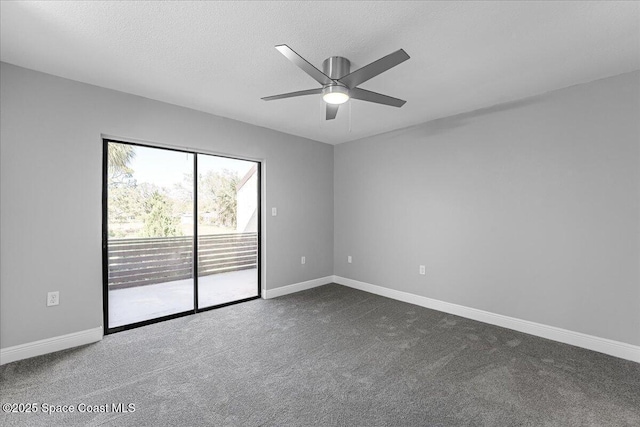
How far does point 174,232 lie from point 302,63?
8.58 feet

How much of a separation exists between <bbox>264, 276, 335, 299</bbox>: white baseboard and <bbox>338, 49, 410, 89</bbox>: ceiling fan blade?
3115 millimetres

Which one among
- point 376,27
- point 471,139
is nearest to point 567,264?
point 471,139

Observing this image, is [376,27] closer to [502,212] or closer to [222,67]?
[222,67]

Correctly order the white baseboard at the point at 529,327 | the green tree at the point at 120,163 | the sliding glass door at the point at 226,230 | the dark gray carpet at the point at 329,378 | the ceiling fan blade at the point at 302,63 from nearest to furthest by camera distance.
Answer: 1. the ceiling fan blade at the point at 302,63
2. the dark gray carpet at the point at 329,378
3. the white baseboard at the point at 529,327
4. the green tree at the point at 120,163
5. the sliding glass door at the point at 226,230

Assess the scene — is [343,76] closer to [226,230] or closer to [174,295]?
[226,230]

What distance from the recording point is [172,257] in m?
3.49

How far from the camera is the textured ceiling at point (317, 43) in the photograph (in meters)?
1.77

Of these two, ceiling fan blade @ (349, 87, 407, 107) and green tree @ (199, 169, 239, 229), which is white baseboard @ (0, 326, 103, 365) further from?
ceiling fan blade @ (349, 87, 407, 107)

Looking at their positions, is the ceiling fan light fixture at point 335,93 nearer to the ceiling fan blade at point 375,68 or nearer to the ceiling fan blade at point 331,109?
the ceiling fan blade at point 375,68

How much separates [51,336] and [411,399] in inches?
122

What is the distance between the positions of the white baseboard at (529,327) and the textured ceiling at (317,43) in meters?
2.39

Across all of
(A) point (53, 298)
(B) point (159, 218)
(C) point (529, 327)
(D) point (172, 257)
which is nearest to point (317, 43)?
(B) point (159, 218)

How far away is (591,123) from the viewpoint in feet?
8.86

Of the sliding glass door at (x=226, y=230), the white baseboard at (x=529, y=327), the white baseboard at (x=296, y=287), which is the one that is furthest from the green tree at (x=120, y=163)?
the white baseboard at (x=529, y=327)
